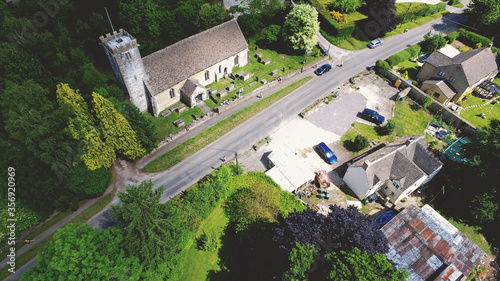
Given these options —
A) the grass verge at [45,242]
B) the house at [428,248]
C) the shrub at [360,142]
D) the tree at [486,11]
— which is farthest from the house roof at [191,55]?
the tree at [486,11]

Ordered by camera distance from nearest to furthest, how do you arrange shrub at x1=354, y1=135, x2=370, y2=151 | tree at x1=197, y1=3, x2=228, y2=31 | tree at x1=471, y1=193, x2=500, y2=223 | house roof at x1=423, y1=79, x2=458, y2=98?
tree at x1=471, y1=193, x2=500, y2=223, shrub at x1=354, y1=135, x2=370, y2=151, house roof at x1=423, y1=79, x2=458, y2=98, tree at x1=197, y1=3, x2=228, y2=31

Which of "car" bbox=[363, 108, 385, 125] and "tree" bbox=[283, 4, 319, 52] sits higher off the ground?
"tree" bbox=[283, 4, 319, 52]

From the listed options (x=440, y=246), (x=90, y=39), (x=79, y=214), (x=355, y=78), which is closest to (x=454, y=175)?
(x=440, y=246)

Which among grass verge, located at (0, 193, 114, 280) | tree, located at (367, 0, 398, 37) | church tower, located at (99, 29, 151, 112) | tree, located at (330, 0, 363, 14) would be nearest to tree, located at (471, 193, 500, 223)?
tree, located at (367, 0, 398, 37)

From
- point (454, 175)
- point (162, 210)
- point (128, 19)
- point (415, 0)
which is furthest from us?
point (415, 0)

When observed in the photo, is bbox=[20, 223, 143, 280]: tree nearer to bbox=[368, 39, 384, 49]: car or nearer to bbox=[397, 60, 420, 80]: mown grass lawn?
bbox=[397, 60, 420, 80]: mown grass lawn

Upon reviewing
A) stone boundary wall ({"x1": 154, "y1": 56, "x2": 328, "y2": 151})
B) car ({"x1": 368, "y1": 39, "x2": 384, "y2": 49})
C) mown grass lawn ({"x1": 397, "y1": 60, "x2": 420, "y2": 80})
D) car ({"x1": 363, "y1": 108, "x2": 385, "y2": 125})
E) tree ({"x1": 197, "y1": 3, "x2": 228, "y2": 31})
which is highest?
tree ({"x1": 197, "y1": 3, "x2": 228, "y2": 31})

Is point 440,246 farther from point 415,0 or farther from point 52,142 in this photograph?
point 415,0
